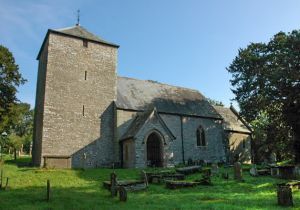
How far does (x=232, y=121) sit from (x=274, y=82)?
45.1 ft

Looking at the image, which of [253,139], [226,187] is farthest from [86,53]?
[253,139]

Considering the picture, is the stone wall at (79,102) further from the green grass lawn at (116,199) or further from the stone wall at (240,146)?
the stone wall at (240,146)

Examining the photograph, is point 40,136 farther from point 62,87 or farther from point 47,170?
point 47,170

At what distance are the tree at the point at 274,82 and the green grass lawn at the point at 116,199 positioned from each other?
1137 centimetres

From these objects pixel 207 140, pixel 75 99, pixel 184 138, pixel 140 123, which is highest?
pixel 75 99

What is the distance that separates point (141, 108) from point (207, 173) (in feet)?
41.6

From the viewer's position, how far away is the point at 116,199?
1452 cm

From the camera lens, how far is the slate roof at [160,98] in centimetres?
3297

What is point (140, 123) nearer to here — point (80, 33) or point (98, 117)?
point (98, 117)

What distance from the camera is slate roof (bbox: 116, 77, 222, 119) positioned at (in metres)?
33.0

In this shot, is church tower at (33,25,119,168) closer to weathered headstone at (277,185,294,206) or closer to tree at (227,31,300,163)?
tree at (227,31,300,163)

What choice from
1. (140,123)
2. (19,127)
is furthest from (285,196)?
(19,127)

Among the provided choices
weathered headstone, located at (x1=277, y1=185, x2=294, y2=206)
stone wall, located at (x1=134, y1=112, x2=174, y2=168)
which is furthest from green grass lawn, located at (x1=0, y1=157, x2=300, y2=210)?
stone wall, located at (x1=134, y1=112, x2=174, y2=168)

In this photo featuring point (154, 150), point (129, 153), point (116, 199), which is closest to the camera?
point (116, 199)
